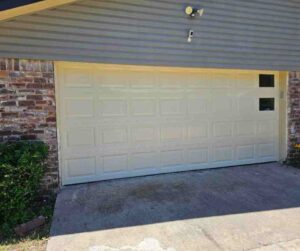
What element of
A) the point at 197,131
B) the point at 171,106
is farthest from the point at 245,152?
the point at 171,106

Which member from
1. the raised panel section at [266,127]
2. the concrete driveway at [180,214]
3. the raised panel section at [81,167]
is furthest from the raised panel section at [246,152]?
the raised panel section at [81,167]

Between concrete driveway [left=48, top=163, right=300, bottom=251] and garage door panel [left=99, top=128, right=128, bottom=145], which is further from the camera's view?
garage door panel [left=99, top=128, right=128, bottom=145]

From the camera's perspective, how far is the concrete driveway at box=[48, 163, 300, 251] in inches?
119

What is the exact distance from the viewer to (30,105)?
14.1 ft

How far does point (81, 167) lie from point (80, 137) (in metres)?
0.56

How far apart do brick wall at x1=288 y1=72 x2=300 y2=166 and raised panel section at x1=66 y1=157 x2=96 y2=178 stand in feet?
15.2

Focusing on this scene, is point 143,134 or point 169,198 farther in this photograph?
point 143,134

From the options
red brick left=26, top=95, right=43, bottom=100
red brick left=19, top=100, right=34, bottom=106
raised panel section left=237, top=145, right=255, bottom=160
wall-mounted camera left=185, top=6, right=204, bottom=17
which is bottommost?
raised panel section left=237, top=145, right=255, bottom=160

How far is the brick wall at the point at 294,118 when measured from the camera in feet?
20.7

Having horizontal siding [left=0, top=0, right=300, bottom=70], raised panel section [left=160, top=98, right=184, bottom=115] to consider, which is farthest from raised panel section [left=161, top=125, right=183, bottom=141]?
horizontal siding [left=0, top=0, right=300, bottom=70]

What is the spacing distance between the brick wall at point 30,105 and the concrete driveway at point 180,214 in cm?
87

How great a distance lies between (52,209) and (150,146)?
7.32 ft

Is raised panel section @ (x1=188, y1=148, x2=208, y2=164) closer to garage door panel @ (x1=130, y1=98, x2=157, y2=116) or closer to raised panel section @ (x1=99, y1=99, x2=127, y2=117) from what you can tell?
garage door panel @ (x1=130, y1=98, x2=157, y2=116)

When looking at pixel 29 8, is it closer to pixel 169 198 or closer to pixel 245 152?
pixel 169 198
